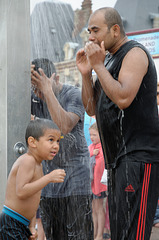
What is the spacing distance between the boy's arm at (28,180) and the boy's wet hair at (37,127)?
0.19 metres

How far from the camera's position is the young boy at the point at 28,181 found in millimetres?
2650

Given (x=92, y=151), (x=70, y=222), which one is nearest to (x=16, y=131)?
(x=70, y=222)

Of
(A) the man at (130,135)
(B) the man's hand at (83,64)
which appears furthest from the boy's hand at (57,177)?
(B) the man's hand at (83,64)

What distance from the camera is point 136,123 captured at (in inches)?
85.6

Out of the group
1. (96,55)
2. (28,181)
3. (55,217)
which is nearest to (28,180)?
(28,181)

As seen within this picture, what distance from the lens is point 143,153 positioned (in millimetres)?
2152

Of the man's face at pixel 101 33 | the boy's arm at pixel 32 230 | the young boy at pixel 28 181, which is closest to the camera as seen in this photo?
the man's face at pixel 101 33

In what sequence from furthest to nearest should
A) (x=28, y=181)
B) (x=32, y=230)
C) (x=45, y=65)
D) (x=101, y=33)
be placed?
(x=45, y=65), (x=32, y=230), (x=28, y=181), (x=101, y=33)

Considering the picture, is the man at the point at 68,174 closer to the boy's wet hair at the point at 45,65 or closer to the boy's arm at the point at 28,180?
the boy's wet hair at the point at 45,65

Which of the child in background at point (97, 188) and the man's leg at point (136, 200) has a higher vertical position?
the man's leg at point (136, 200)

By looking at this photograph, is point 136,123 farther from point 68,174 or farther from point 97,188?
point 97,188

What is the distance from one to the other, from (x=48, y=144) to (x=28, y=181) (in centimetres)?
32

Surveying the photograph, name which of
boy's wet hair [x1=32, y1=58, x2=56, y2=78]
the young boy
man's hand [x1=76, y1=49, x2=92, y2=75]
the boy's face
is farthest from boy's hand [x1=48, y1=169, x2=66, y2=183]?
boy's wet hair [x1=32, y1=58, x2=56, y2=78]

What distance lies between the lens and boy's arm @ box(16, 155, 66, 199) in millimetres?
2629
